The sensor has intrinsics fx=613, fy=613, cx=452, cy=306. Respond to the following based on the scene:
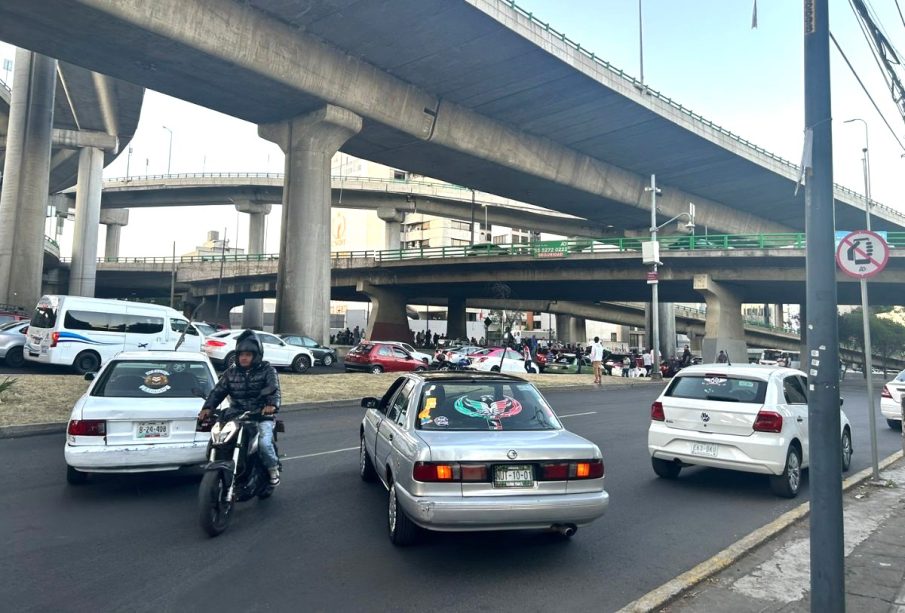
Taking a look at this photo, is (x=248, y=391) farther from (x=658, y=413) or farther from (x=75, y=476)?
(x=658, y=413)

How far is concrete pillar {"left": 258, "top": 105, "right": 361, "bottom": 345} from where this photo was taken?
31.1m

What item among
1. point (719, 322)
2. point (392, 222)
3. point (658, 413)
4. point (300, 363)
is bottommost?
point (300, 363)

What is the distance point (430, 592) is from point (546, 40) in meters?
27.3

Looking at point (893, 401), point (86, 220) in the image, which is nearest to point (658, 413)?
point (893, 401)

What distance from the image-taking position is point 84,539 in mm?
5430

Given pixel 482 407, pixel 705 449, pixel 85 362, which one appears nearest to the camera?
pixel 482 407

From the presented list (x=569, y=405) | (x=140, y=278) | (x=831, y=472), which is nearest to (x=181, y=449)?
(x=831, y=472)

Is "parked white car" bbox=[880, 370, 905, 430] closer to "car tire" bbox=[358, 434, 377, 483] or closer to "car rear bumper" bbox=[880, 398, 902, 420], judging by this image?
"car rear bumper" bbox=[880, 398, 902, 420]

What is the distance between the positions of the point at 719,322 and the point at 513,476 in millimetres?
39349

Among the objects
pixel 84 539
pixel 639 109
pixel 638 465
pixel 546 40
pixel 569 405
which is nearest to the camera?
pixel 84 539

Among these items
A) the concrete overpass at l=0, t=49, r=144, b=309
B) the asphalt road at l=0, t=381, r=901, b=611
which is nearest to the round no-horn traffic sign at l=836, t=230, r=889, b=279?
the asphalt road at l=0, t=381, r=901, b=611

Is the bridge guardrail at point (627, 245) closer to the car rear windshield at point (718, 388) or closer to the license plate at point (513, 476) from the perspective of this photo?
the car rear windshield at point (718, 388)

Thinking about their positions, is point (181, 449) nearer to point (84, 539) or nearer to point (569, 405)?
point (84, 539)

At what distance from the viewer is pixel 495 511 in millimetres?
4766
